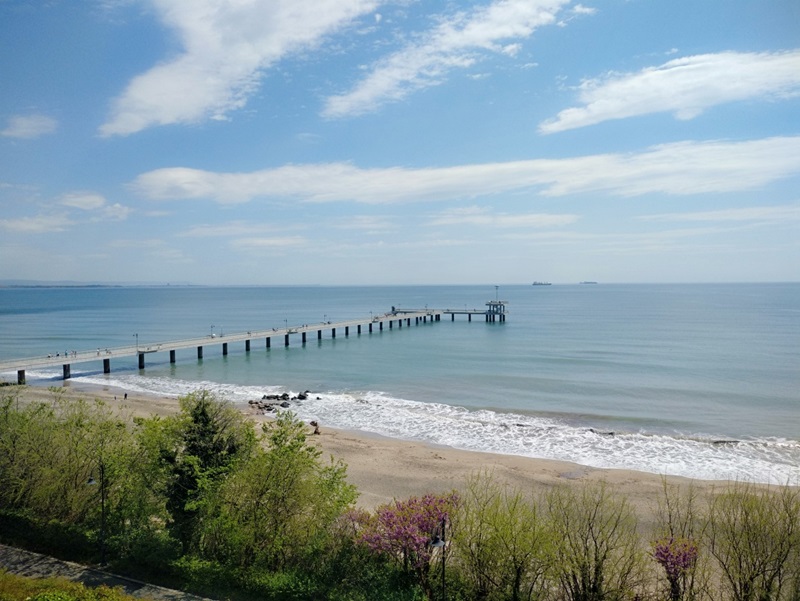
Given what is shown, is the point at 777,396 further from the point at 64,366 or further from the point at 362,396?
the point at 64,366

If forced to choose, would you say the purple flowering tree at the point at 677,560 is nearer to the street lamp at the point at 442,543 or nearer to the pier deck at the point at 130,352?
the street lamp at the point at 442,543

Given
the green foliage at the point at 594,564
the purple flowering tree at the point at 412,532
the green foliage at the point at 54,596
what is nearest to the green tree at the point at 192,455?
the green foliage at the point at 54,596

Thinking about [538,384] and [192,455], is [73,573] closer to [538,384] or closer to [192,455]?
[192,455]

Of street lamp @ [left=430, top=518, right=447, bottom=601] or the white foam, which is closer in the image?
street lamp @ [left=430, top=518, right=447, bottom=601]

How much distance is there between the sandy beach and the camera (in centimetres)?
2086

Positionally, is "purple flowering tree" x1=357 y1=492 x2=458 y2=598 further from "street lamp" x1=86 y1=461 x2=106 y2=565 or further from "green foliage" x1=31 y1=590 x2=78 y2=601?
"street lamp" x1=86 y1=461 x2=106 y2=565

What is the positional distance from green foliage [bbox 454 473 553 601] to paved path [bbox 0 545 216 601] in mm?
6111

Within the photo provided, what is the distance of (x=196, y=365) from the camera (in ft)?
178

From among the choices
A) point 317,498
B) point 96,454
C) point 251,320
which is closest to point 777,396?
point 317,498

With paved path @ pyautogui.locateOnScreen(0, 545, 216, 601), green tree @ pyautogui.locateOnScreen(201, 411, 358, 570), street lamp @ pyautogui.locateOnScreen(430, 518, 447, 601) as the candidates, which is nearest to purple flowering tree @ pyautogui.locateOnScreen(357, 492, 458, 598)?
street lamp @ pyautogui.locateOnScreen(430, 518, 447, 601)

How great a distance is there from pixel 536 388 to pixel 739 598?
3062 centimetres

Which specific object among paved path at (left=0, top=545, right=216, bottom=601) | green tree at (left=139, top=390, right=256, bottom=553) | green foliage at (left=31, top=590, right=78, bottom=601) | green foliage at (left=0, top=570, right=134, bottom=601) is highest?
green tree at (left=139, top=390, right=256, bottom=553)

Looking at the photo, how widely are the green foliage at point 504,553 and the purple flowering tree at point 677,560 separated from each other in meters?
2.13

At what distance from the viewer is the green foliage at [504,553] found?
11.0 m
